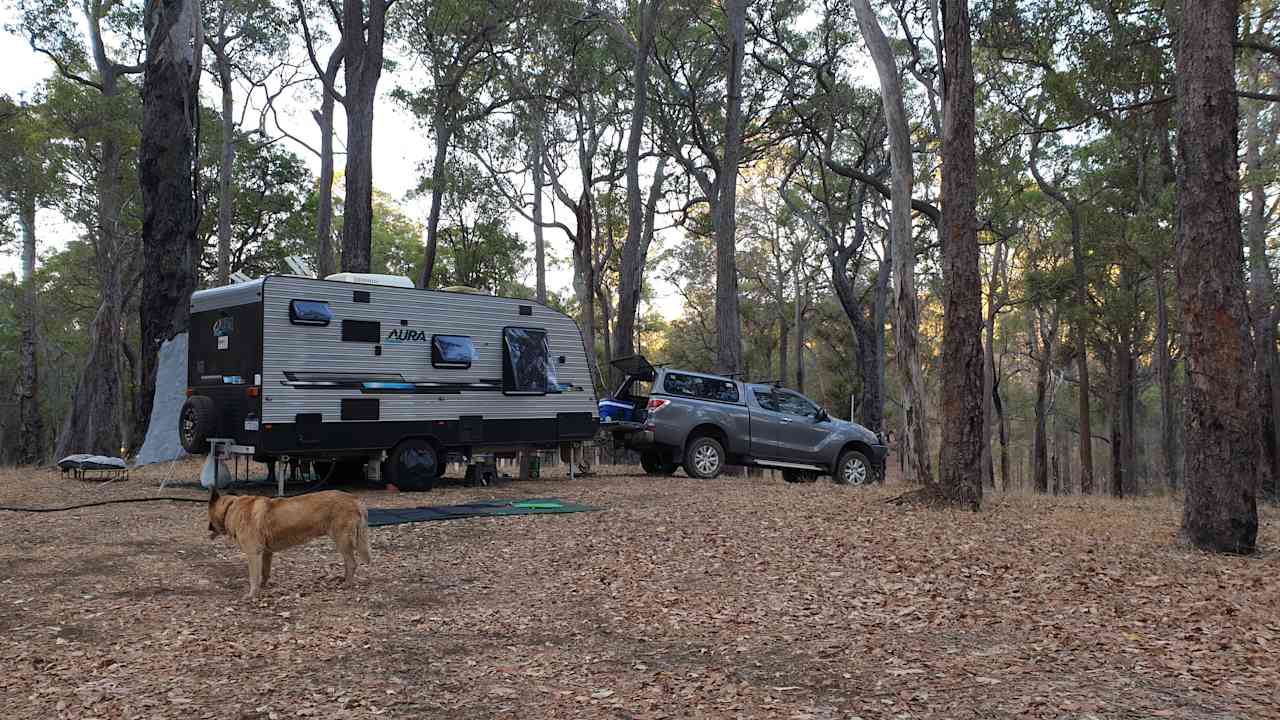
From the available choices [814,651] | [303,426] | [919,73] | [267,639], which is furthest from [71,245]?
[814,651]

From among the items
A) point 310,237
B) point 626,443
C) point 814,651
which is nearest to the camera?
point 814,651

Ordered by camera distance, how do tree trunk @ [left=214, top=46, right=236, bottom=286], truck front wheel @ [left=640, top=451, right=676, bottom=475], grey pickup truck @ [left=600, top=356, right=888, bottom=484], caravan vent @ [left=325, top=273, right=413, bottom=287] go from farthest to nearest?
1. tree trunk @ [left=214, top=46, right=236, bottom=286]
2. truck front wheel @ [left=640, top=451, right=676, bottom=475]
3. grey pickup truck @ [left=600, top=356, right=888, bottom=484]
4. caravan vent @ [left=325, top=273, right=413, bottom=287]

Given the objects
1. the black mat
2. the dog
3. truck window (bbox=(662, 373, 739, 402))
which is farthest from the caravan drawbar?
the dog

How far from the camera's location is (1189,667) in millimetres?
4512

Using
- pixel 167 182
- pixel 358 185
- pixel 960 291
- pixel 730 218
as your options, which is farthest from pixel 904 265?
pixel 167 182

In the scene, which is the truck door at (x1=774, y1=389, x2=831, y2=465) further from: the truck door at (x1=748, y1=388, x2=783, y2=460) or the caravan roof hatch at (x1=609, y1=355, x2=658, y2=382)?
the caravan roof hatch at (x1=609, y1=355, x2=658, y2=382)

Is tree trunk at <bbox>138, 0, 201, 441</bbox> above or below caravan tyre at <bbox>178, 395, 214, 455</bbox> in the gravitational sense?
above

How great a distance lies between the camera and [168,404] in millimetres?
13367

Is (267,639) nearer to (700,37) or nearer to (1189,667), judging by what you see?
(1189,667)

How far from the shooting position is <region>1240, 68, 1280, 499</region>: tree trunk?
63.2 ft

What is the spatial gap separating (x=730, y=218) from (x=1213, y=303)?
39.7ft

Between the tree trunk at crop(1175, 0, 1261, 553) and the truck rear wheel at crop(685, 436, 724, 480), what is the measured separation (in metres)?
8.18

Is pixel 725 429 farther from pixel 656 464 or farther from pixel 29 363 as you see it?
pixel 29 363

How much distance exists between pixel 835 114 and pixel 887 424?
21105 mm
